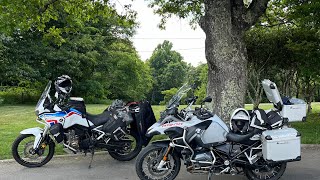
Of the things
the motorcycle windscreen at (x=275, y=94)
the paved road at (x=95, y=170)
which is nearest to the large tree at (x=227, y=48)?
the paved road at (x=95, y=170)

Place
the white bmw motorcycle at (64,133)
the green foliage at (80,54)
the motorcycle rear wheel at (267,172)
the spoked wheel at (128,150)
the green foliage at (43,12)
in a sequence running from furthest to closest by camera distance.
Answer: the green foliage at (80,54), the green foliage at (43,12), the spoked wheel at (128,150), the white bmw motorcycle at (64,133), the motorcycle rear wheel at (267,172)

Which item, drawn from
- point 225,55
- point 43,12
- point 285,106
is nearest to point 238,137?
point 285,106

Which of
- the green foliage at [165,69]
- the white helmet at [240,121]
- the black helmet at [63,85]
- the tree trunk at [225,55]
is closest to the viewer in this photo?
the white helmet at [240,121]

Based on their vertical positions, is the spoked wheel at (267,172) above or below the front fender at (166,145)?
below

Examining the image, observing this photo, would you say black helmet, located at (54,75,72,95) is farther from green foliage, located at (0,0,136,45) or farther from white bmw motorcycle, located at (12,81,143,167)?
green foliage, located at (0,0,136,45)

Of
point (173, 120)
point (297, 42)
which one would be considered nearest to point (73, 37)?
point (297, 42)

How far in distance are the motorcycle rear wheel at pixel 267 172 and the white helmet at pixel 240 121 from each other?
61cm

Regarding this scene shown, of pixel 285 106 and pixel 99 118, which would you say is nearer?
pixel 285 106

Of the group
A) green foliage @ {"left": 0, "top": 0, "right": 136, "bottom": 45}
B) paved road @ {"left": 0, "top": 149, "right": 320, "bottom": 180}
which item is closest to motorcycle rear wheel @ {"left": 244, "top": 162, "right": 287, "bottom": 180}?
paved road @ {"left": 0, "top": 149, "right": 320, "bottom": 180}

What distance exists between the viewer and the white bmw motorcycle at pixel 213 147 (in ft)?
17.4

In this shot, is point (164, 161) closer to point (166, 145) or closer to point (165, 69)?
point (166, 145)

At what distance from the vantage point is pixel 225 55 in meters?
7.85

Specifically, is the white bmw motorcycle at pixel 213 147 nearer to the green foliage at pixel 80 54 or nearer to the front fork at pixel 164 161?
the front fork at pixel 164 161

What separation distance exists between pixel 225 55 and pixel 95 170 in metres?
3.55
